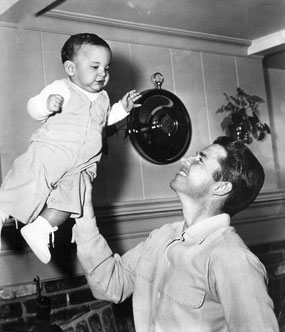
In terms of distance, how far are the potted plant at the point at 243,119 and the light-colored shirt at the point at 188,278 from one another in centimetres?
184

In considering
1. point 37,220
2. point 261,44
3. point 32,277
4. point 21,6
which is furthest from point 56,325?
point 261,44

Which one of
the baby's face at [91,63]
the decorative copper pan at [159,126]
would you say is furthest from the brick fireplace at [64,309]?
the baby's face at [91,63]

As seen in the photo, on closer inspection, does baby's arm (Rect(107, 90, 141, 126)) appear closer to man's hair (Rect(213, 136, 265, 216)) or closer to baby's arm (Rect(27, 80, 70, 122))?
baby's arm (Rect(27, 80, 70, 122))

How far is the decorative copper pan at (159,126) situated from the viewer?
2801mm

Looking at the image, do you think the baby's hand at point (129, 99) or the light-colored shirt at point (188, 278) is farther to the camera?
the baby's hand at point (129, 99)

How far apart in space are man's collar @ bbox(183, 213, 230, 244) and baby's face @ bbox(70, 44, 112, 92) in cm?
58

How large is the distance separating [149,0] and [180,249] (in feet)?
4.97

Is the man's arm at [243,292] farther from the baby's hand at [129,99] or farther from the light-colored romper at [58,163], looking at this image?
the baby's hand at [129,99]

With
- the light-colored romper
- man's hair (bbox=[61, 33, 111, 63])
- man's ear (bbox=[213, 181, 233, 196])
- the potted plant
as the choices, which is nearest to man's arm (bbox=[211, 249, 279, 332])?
man's ear (bbox=[213, 181, 233, 196])

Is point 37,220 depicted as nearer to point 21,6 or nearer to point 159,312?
point 159,312

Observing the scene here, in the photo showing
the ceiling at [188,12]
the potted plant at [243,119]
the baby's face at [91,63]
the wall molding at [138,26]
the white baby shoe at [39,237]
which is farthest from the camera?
the potted plant at [243,119]

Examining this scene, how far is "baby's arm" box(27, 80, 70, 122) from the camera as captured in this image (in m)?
1.51

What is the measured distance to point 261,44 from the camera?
3307mm

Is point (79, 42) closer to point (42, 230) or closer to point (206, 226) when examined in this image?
point (42, 230)
